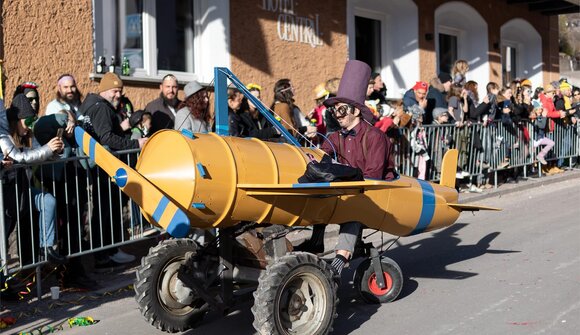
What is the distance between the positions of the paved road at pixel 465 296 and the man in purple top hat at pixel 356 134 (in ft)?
4.01

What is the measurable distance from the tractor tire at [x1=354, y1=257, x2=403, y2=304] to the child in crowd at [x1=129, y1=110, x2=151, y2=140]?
3.25 metres

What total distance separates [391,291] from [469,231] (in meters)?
4.01

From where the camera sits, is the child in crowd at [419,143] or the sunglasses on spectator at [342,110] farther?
the child in crowd at [419,143]

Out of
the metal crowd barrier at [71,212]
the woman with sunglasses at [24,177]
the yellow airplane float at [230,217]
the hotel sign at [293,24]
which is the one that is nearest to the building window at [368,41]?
the hotel sign at [293,24]

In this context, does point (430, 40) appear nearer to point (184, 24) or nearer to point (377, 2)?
point (377, 2)

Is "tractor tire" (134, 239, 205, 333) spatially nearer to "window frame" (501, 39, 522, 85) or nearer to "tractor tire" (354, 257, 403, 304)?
"tractor tire" (354, 257, 403, 304)

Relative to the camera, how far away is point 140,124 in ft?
30.0

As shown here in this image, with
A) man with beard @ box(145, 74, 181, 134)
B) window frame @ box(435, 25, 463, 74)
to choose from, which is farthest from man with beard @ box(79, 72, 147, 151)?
window frame @ box(435, 25, 463, 74)

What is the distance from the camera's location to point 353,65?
7242 mm

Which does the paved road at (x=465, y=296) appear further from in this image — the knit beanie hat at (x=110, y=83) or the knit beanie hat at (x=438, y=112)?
the knit beanie hat at (x=438, y=112)

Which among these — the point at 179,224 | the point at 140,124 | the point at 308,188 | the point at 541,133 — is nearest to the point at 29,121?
the point at 140,124

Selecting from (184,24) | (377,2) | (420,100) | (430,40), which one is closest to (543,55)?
(430,40)

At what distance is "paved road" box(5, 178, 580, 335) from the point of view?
629 centimetres

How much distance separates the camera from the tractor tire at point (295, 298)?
552cm
